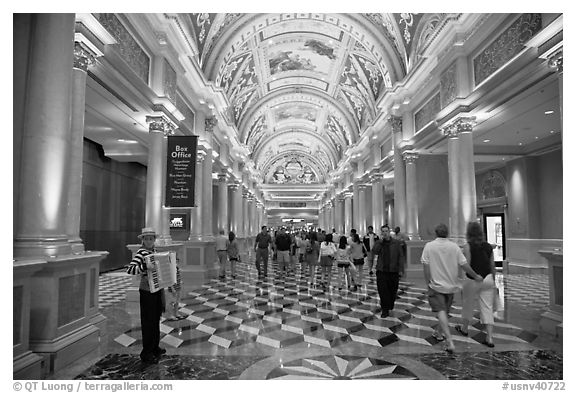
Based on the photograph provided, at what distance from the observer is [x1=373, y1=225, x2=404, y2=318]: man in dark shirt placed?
233 inches

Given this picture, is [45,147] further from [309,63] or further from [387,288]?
[309,63]

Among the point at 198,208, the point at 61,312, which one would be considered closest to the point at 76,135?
the point at 61,312

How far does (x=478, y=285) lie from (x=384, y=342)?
1300mm

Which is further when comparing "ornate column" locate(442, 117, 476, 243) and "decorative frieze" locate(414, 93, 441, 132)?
"decorative frieze" locate(414, 93, 441, 132)

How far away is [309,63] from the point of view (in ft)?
60.6

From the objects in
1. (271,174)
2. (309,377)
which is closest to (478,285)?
(309,377)

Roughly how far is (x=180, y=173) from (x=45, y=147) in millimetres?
4616

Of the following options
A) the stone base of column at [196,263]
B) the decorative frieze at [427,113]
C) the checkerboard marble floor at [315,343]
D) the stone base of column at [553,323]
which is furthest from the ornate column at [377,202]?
the stone base of column at [553,323]

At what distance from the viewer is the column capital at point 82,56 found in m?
5.06

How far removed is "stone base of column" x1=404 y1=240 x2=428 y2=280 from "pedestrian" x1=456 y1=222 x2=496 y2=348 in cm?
649

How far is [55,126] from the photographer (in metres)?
3.87

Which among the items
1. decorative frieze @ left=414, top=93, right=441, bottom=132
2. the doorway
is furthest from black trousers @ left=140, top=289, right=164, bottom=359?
the doorway

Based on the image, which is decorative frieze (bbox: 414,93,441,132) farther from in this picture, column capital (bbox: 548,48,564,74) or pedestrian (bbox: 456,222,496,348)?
pedestrian (bbox: 456,222,496,348)

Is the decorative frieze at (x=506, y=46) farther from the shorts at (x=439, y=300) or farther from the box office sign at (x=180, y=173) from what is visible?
the box office sign at (x=180, y=173)
